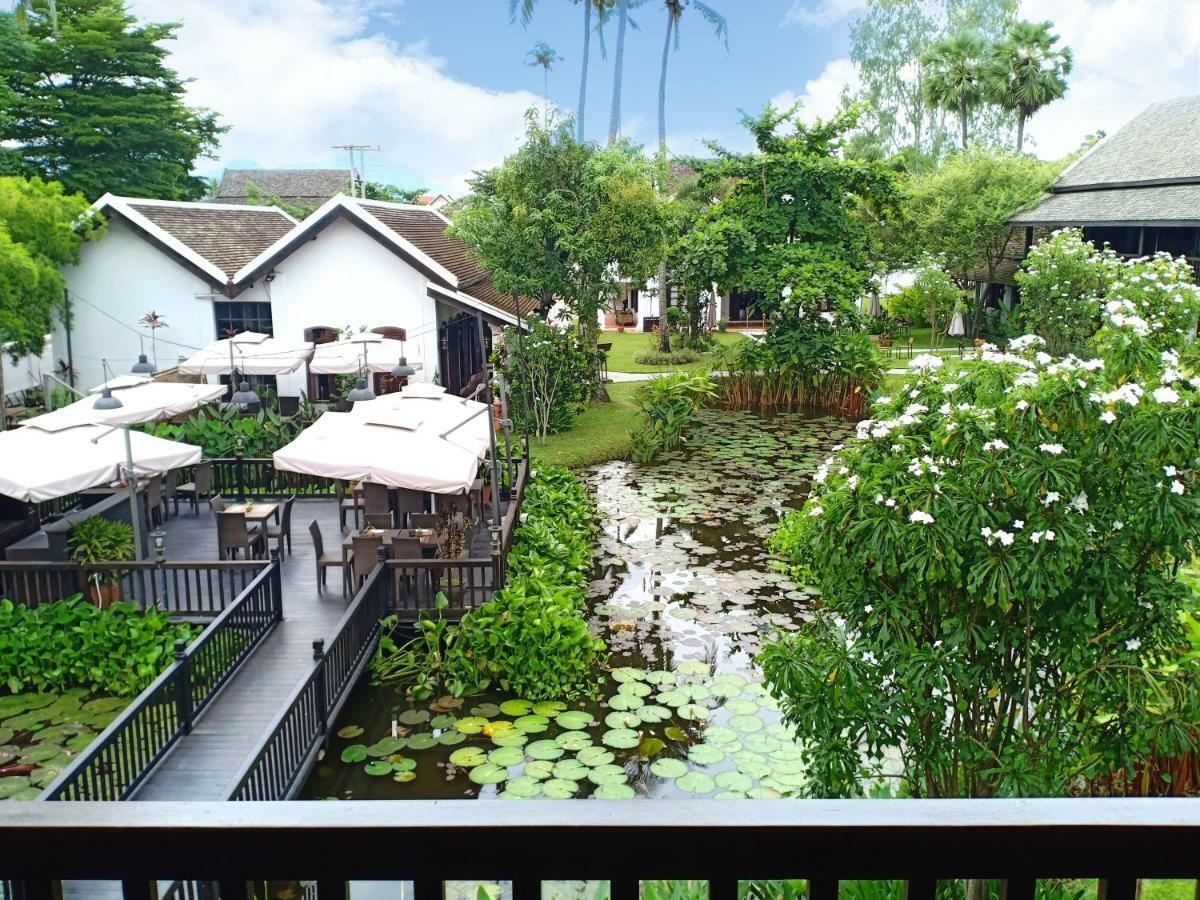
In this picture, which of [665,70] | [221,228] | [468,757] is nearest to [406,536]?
[468,757]

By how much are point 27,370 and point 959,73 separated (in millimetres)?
41174

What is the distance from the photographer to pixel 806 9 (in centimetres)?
16625

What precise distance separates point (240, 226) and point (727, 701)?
2246cm

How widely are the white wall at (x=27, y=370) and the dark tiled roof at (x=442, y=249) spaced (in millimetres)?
8801

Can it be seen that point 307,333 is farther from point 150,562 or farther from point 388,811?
point 388,811

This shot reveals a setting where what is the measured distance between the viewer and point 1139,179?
1181 inches

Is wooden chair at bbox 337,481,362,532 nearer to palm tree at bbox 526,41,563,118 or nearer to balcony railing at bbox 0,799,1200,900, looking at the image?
balcony railing at bbox 0,799,1200,900

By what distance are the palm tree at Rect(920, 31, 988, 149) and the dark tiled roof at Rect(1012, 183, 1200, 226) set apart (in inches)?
631

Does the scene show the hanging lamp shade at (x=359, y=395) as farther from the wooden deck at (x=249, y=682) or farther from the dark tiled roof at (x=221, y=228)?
the dark tiled roof at (x=221, y=228)

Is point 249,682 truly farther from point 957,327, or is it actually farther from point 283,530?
point 957,327

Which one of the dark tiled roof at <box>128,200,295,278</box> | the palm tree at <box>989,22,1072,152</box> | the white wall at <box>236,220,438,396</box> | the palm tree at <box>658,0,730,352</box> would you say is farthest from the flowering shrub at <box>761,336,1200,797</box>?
the palm tree at <box>989,22,1072,152</box>

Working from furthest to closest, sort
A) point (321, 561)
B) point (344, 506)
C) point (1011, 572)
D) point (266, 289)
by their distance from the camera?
point (266, 289) → point (344, 506) → point (321, 561) → point (1011, 572)

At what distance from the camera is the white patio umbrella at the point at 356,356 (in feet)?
68.4

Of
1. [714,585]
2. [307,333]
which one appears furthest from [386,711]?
[307,333]
